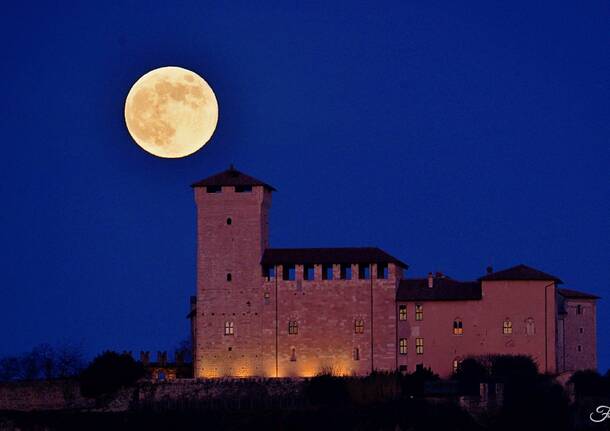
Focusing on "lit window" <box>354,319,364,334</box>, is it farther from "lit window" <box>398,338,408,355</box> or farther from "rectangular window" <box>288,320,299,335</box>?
"rectangular window" <box>288,320,299,335</box>

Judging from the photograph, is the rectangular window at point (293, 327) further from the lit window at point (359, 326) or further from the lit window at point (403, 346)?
the lit window at point (403, 346)

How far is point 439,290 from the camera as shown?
7681cm

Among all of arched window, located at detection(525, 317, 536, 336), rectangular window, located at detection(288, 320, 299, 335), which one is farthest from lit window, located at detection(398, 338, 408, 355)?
arched window, located at detection(525, 317, 536, 336)

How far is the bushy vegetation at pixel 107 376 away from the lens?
77000 millimetres

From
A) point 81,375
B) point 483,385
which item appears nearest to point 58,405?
point 81,375

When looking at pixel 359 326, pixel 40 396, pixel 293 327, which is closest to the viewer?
pixel 359 326

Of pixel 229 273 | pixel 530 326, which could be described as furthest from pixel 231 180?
pixel 530 326

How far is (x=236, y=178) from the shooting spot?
78.6 metres

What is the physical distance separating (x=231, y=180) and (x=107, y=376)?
9.28m

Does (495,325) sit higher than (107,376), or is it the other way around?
(495,325)

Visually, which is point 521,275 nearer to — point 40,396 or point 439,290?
point 439,290

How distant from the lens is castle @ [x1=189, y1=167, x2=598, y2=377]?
7600 cm

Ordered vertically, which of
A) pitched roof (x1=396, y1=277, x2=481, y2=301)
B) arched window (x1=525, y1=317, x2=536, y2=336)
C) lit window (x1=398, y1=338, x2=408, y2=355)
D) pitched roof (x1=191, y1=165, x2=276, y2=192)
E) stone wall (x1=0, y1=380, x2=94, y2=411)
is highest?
pitched roof (x1=191, y1=165, x2=276, y2=192)

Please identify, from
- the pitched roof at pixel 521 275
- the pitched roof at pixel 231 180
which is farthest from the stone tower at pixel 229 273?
the pitched roof at pixel 521 275
